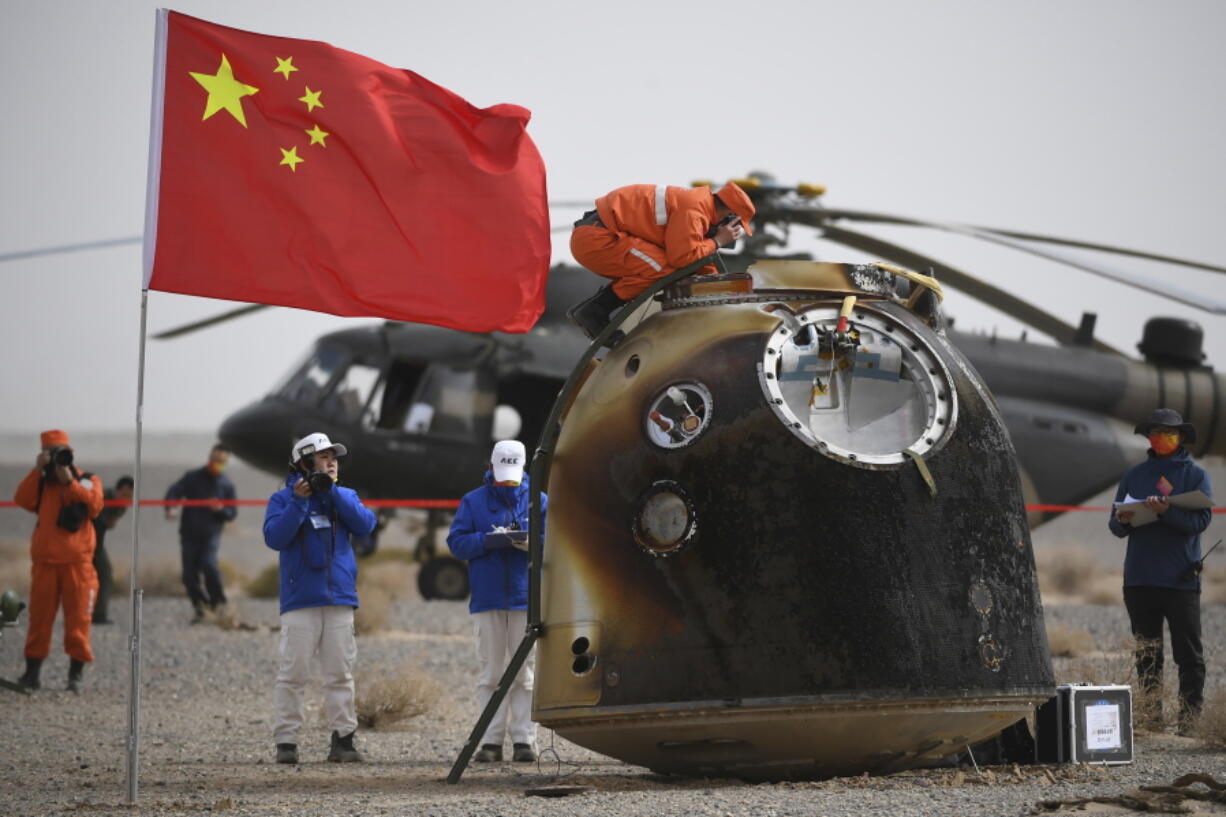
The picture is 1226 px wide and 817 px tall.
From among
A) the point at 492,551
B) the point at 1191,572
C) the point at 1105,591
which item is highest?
the point at 492,551

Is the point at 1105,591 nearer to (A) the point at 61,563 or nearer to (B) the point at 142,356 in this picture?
(A) the point at 61,563

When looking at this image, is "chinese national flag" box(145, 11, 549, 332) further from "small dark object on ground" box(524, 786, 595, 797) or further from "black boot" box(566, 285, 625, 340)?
"small dark object on ground" box(524, 786, 595, 797)

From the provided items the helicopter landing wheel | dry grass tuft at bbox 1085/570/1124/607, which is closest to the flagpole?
the helicopter landing wheel

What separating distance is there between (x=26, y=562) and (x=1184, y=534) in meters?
35.4

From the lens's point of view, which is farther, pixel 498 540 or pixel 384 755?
pixel 384 755

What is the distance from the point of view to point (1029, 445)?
17734 millimetres

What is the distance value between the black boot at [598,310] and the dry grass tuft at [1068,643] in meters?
7.57

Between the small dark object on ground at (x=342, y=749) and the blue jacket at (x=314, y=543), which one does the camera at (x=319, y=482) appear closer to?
the blue jacket at (x=314, y=543)

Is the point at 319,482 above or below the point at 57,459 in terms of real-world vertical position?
below

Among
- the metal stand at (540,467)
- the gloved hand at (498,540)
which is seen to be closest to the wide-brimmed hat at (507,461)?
the gloved hand at (498,540)

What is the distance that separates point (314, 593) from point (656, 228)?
2.93 m

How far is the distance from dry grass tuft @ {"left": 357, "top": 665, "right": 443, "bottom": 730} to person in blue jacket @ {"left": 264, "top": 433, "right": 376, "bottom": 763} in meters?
1.87

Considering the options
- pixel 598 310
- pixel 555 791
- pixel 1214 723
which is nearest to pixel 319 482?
pixel 598 310

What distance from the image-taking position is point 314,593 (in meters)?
8.46
